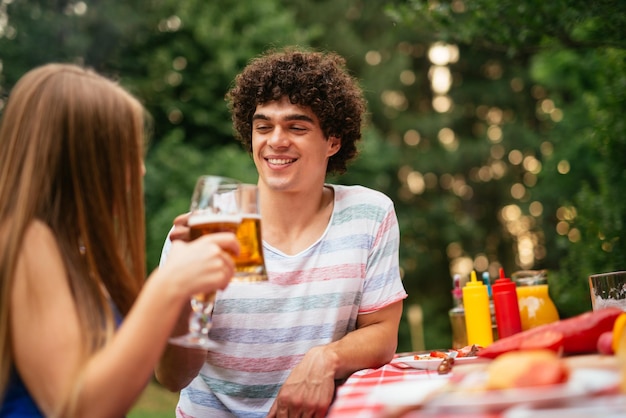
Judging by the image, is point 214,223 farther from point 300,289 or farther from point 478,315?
point 478,315

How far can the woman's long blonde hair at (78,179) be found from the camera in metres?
1.60

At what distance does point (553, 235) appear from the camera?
16391mm

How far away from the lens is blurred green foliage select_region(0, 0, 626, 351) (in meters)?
5.32

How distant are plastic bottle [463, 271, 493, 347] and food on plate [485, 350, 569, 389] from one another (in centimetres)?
155

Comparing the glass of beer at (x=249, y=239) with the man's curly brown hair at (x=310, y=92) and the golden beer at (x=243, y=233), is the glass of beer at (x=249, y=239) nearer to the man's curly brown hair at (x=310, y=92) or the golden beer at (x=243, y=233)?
the golden beer at (x=243, y=233)

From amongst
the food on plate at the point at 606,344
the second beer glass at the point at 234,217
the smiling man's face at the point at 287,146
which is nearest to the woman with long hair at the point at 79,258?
the second beer glass at the point at 234,217

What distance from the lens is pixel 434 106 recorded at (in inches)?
778

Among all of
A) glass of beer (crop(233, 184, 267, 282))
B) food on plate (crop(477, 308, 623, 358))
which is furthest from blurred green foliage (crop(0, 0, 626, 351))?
glass of beer (crop(233, 184, 267, 282))

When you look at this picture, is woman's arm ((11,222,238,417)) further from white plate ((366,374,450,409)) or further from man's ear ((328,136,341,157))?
man's ear ((328,136,341,157))

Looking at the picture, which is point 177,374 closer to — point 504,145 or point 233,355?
point 233,355

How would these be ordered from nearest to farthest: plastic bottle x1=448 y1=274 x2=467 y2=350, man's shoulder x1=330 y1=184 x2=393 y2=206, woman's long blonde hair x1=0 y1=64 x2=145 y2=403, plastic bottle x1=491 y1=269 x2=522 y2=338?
woman's long blonde hair x1=0 y1=64 x2=145 y2=403, plastic bottle x1=491 y1=269 x2=522 y2=338, man's shoulder x1=330 y1=184 x2=393 y2=206, plastic bottle x1=448 y1=274 x2=467 y2=350

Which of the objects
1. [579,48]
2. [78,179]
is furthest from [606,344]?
[579,48]

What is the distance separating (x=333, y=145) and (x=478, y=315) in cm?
104

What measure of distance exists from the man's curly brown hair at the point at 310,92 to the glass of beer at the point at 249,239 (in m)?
1.36
